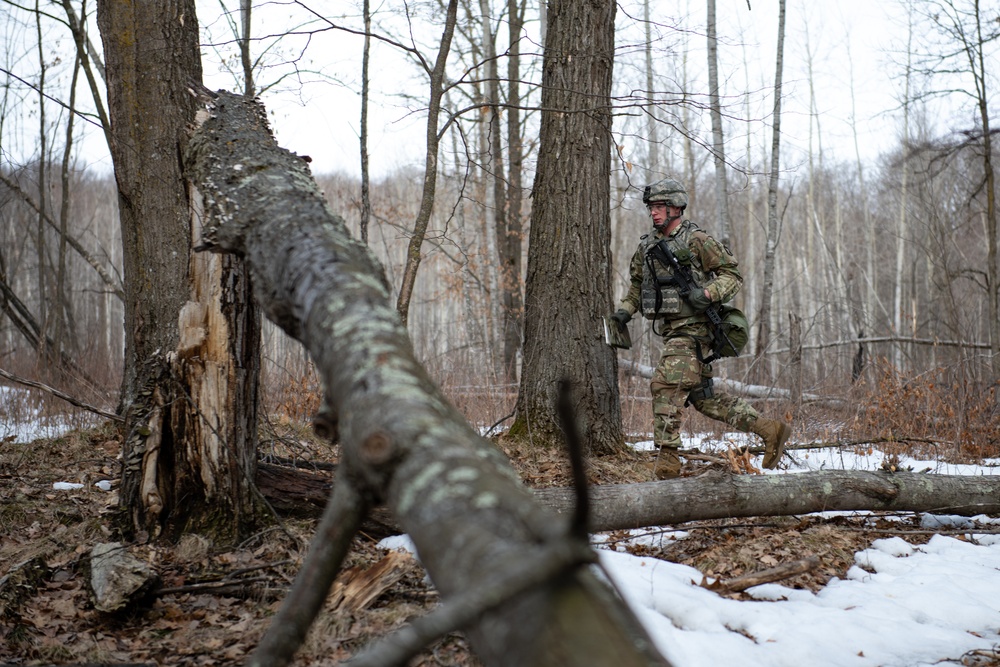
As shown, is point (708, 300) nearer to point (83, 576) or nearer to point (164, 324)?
point (164, 324)

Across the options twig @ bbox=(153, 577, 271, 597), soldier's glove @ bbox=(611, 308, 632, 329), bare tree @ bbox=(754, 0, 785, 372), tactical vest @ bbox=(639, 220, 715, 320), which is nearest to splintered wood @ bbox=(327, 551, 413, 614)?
twig @ bbox=(153, 577, 271, 597)

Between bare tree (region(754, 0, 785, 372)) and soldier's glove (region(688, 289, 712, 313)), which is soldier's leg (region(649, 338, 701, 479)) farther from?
bare tree (region(754, 0, 785, 372))

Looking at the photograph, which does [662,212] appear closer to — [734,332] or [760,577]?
[734,332]

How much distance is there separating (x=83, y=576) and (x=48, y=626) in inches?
17.9

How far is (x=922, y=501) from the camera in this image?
13.0 ft

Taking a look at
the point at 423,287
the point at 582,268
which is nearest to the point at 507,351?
the point at 582,268

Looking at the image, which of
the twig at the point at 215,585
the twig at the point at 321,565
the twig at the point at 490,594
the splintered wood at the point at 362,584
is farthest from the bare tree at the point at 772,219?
the twig at the point at 490,594

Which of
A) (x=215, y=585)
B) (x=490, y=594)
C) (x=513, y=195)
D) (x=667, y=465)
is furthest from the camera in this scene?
(x=513, y=195)

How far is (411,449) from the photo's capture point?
1.13m

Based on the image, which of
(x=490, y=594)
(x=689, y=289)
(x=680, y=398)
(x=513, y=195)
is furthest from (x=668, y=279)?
(x=513, y=195)

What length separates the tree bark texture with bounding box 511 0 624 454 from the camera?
545cm

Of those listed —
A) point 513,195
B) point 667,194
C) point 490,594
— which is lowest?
point 490,594

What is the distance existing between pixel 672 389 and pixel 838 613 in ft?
8.61

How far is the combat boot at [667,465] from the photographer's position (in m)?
4.97
